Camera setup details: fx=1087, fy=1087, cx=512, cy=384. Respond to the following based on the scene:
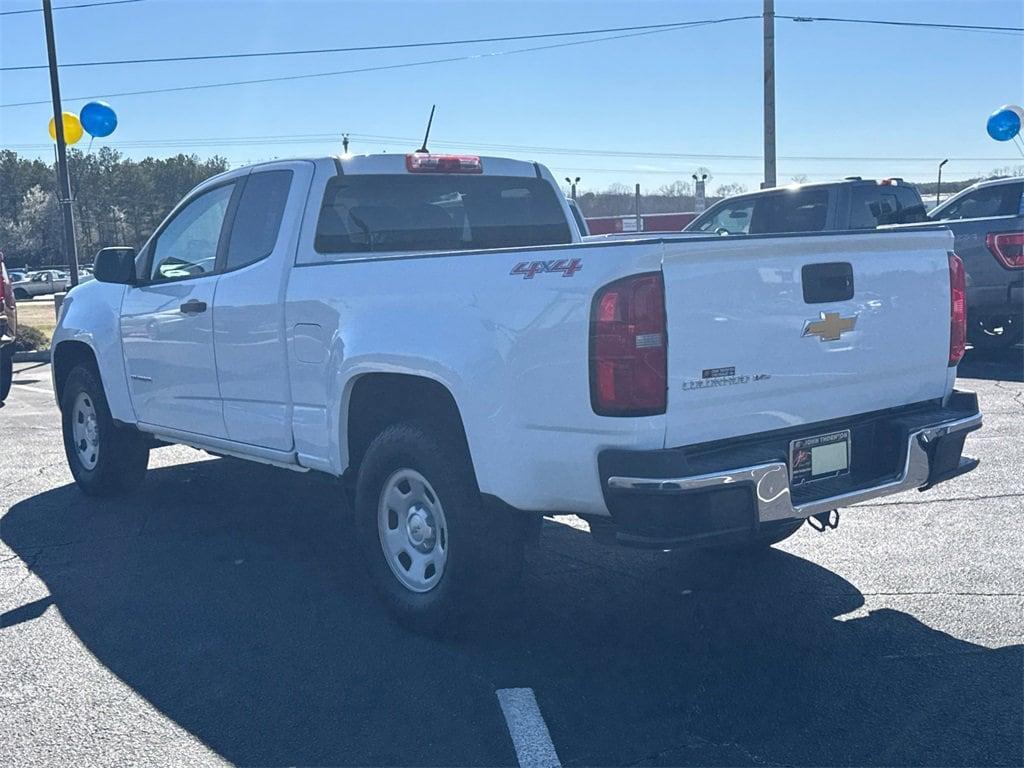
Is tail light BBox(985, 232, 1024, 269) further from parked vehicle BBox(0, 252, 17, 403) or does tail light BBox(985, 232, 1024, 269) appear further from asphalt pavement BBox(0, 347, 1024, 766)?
parked vehicle BBox(0, 252, 17, 403)

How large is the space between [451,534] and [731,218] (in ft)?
30.0

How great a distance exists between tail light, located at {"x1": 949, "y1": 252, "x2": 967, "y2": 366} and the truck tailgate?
0.08 m

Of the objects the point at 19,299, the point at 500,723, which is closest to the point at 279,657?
the point at 500,723

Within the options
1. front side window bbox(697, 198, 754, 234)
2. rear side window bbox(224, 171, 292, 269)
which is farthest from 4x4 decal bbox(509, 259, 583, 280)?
front side window bbox(697, 198, 754, 234)

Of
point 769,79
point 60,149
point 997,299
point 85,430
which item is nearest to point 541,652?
point 85,430

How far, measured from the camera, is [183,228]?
6.48 metres

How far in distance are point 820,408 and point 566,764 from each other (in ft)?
5.48

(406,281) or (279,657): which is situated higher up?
(406,281)

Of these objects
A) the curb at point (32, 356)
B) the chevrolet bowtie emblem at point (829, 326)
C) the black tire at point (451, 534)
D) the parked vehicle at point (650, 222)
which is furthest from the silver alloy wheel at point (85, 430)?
the parked vehicle at point (650, 222)

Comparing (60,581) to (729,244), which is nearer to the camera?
(729,244)

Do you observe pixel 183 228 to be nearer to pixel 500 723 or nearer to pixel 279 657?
pixel 279 657

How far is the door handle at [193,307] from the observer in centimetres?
590

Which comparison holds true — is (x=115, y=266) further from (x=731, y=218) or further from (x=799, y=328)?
(x=731, y=218)

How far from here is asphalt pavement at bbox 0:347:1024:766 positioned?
359 centimetres
